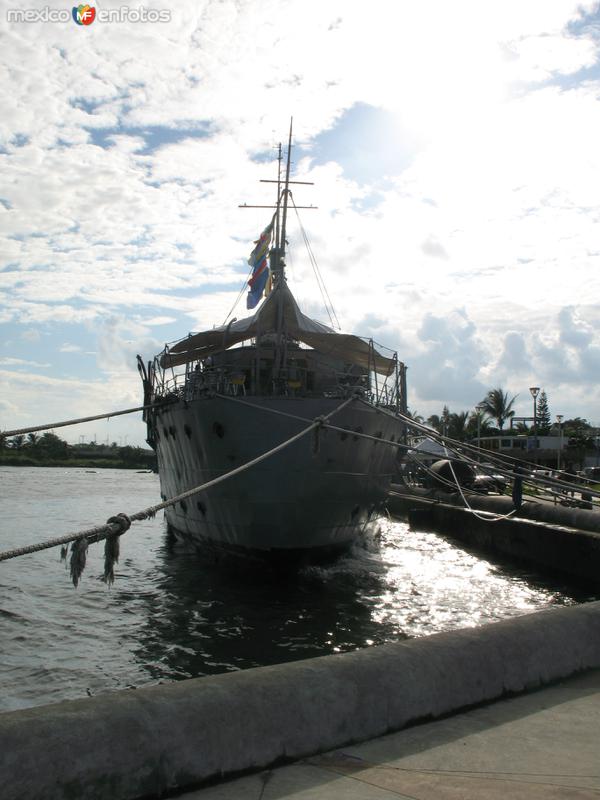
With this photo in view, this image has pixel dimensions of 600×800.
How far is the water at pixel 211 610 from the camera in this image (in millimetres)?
7848

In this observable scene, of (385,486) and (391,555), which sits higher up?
(385,486)

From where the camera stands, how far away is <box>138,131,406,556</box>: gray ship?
1171 centimetres

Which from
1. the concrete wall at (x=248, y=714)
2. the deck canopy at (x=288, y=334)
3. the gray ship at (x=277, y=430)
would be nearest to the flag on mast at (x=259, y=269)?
the gray ship at (x=277, y=430)

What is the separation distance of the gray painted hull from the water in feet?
2.48

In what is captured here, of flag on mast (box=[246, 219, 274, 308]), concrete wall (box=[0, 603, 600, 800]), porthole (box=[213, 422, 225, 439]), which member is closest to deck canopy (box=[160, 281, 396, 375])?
flag on mast (box=[246, 219, 274, 308])

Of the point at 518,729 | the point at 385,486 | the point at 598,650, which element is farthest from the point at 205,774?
the point at 385,486

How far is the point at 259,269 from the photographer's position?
1739 cm

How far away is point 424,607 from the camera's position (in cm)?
1093

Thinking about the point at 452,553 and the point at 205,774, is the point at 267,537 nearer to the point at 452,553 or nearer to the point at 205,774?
the point at 452,553

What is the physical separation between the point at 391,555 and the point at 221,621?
24.3 ft

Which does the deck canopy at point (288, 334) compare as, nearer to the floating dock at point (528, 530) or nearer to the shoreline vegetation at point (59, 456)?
the floating dock at point (528, 530)

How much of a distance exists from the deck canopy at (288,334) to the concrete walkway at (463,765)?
11.1 m

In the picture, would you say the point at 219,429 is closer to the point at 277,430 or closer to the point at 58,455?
the point at 277,430

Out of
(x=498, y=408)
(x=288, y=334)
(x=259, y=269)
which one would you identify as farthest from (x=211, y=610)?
(x=498, y=408)
